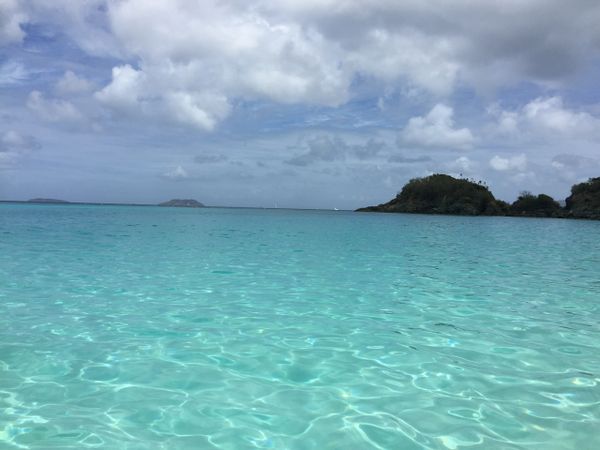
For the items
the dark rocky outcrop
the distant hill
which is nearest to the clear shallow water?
the dark rocky outcrop

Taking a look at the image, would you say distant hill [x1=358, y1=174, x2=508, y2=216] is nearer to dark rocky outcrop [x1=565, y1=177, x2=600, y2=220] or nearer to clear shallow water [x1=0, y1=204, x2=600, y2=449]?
dark rocky outcrop [x1=565, y1=177, x2=600, y2=220]

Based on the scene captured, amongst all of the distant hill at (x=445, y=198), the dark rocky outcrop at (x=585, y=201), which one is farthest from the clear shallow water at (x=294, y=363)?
the distant hill at (x=445, y=198)

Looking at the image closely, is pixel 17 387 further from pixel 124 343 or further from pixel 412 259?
pixel 412 259

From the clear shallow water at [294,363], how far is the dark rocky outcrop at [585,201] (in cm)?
13527

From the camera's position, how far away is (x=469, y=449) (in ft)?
15.4

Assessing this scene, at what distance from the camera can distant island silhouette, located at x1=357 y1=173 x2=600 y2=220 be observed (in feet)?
445

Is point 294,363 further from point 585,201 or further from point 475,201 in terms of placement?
point 475,201

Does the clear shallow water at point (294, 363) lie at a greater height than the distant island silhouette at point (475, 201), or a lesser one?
lesser

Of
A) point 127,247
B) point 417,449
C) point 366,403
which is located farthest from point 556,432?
point 127,247

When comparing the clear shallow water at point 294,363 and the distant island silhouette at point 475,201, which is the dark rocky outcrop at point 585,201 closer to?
the distant island silhouette at point 475,201

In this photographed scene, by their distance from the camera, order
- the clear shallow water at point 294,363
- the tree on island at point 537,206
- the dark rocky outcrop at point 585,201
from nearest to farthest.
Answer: the clear shallow water at point 294,363
the dark rocky outcrop at point 585,201
the tree on island at point 537,206

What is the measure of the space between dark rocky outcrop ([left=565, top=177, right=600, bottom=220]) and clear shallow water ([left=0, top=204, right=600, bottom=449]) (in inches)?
5326

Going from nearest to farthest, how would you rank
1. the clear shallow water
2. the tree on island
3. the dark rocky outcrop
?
the clear shallow water
the dark rocky outcrop
the tree on island

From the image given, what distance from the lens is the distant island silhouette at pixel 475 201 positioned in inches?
5335
